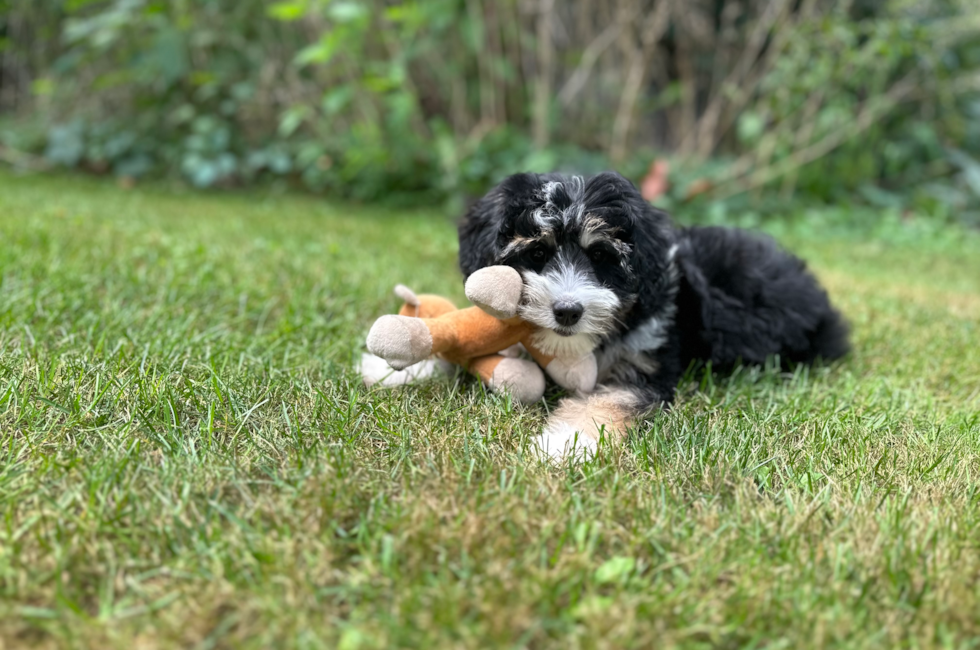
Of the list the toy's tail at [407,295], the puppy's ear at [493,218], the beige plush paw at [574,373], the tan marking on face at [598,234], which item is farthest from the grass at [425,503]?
the tan marking on face at [598,234]

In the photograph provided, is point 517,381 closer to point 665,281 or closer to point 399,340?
point 399,340

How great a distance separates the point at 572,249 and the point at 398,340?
744 millimetres

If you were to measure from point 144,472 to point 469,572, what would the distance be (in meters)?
0.98

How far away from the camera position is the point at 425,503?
6.42ft

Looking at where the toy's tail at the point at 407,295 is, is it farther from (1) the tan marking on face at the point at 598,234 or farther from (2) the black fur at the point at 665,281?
(1) the tan marking on face at the point at 598,234

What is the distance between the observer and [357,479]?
81.7 inches

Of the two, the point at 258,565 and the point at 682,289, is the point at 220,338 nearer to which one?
the point at 258,565

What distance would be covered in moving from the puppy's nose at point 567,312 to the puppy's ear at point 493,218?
1.19 feet

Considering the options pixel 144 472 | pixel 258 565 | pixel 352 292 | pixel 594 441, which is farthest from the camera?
pixel 352 292

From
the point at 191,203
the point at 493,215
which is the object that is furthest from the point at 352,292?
the point at 191,203

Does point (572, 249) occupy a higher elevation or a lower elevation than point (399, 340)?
higher

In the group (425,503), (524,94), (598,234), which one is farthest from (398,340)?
(524,94)

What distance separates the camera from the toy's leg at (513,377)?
2.72 m

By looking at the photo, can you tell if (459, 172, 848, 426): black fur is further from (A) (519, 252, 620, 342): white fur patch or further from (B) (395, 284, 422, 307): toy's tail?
(B) (395, 284, 422, 307): toy's tail
